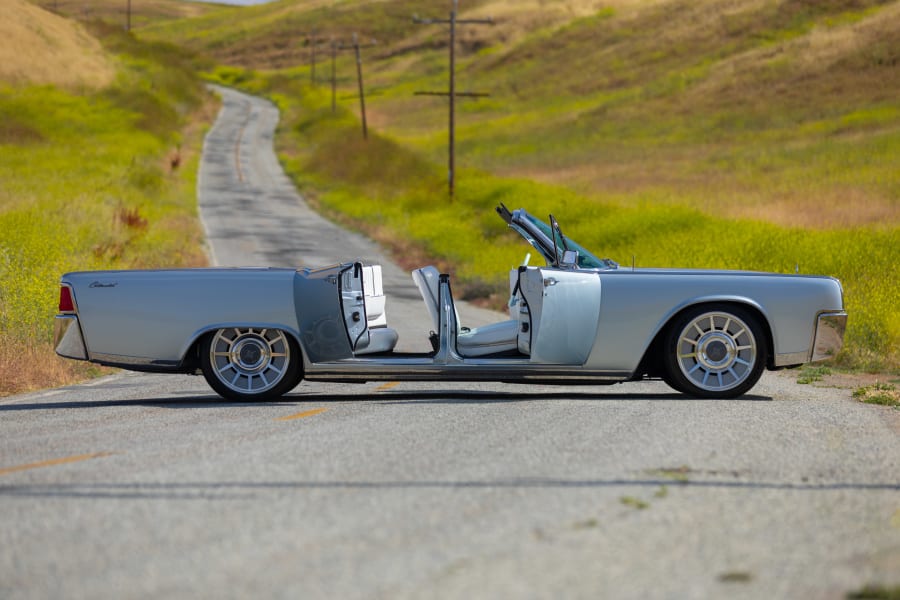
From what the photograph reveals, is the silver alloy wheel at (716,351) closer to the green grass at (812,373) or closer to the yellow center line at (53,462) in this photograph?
the green grass at (812,373)

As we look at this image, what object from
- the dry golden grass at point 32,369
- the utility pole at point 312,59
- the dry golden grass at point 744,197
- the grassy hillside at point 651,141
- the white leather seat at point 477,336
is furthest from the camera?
the utility pole at point 312,59

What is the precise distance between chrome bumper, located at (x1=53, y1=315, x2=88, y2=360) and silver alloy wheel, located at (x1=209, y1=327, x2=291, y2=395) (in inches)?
41.3

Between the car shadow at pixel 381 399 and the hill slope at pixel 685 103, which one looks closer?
the car shadow at pixel 381 399

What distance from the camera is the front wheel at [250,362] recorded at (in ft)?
32.4

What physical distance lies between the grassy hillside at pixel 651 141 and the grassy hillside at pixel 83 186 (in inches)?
267

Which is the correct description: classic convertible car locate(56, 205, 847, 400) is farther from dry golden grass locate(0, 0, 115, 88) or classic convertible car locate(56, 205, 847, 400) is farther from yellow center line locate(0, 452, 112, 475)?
dry golden grass locate(0, 0, 115, 88)

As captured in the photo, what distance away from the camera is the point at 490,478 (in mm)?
6461

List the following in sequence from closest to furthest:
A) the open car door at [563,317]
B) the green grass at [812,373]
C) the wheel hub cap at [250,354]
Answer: the open car door at [563,317], the wheel hub cap at [250,354], the green grass at [812,373]

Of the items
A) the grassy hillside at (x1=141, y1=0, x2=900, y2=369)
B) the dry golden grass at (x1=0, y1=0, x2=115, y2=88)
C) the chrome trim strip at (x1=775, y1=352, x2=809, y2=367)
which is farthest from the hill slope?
the dry golden grass at (x1=0, y1=0, x2=115, y2=88)

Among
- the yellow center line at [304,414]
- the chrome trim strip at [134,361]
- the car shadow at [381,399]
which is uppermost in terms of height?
the chrome trim strip at [134,361]

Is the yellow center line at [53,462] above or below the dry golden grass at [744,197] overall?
below

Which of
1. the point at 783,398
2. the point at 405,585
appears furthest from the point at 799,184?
the point at 405,585

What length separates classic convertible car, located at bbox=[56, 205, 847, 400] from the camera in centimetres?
964

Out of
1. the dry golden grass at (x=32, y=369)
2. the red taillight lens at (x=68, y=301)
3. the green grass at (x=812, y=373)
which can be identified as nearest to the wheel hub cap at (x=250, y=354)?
the red taillight lens at (x=68, y=301)
